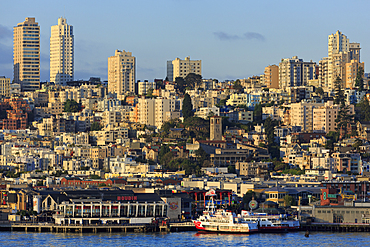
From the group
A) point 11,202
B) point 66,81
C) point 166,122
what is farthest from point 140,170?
point 66,81

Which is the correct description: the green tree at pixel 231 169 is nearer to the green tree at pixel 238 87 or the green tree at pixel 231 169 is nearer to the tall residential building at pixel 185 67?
the green tree at pixel 238 87

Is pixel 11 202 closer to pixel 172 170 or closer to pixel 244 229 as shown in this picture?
pixel 244 229

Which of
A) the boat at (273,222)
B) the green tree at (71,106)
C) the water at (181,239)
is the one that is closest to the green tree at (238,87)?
the green tree at (71,106)

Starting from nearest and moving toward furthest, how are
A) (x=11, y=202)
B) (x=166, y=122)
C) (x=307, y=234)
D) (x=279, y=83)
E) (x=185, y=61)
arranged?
(x=307, y=234), (x=11, y=202), (x=166, y=122), (x=279, y=83), (x=185, y=61)

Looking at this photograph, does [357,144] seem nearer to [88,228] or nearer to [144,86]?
[144,86]

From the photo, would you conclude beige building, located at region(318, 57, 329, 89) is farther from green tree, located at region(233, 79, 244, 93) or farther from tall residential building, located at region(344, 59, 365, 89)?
green tree, located at region(233, 79, 244, 93)
